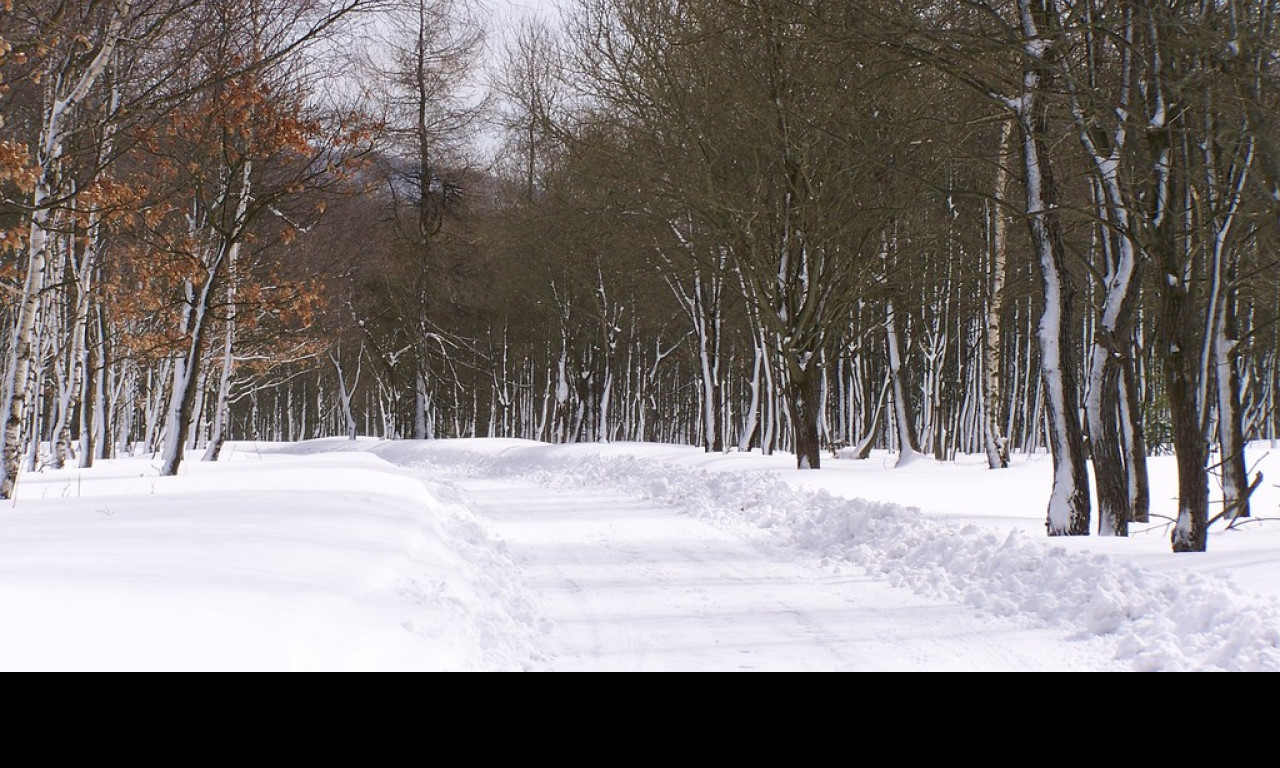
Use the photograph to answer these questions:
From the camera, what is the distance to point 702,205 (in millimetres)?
22359

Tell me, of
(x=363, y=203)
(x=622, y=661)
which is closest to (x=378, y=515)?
(x=622, y=661)

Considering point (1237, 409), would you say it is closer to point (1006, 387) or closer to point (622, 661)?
point (622, 661)

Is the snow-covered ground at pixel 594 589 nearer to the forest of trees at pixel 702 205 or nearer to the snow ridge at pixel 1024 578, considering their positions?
the snow ridge at pixel 1024 578

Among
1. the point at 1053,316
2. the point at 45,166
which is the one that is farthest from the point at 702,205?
the point at 45,166

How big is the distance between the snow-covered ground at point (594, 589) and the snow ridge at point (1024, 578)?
26 mm

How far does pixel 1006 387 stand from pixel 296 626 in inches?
1705

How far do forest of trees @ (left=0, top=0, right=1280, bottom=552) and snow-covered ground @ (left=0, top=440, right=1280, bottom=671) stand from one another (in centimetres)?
230

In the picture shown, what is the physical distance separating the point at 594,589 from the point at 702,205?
14984 mm

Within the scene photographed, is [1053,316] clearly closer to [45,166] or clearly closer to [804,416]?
[804,416]

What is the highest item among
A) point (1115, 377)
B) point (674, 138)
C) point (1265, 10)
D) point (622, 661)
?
point (674, 138)

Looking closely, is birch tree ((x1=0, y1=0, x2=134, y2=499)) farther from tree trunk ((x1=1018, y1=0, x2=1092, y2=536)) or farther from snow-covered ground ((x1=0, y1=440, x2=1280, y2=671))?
tree trunk ((x1=1018, y1=0, x2=1092, y2=536))

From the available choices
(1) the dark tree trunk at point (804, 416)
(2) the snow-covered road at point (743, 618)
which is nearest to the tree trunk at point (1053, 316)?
(2) the snow-covered road at point (743, 618)

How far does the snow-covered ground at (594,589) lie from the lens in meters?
5.26

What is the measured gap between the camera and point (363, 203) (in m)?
40.4
